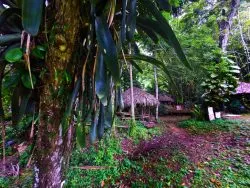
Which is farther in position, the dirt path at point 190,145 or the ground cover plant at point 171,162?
the dirt path at point 190,145

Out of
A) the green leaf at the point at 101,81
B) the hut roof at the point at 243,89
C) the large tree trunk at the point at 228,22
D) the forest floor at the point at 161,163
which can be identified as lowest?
the forest floor at the point at 161,163

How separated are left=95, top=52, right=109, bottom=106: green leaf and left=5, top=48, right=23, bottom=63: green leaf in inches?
12.6

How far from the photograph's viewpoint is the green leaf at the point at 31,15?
28.6 inches

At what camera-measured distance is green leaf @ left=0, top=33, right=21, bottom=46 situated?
3.20 feet

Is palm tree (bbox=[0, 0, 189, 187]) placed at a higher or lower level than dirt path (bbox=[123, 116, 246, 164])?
higher

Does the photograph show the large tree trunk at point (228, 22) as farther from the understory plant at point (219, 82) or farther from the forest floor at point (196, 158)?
the forest floor at point (196, 158)

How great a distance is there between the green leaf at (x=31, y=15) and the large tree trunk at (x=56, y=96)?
0.35ft

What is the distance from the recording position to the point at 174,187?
2.97 metres

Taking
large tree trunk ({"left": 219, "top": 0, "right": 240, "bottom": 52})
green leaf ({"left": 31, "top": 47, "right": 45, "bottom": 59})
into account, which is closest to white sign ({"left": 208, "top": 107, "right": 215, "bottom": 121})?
large tree trunk ({"left": 219, "top": 0, "right": 240, "bottom": 52})

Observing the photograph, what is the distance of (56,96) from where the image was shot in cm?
87

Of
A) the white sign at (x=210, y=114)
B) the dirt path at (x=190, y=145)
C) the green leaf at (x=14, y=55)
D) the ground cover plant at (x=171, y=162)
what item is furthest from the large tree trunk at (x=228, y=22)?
the green leaf at (x=14, y=55)

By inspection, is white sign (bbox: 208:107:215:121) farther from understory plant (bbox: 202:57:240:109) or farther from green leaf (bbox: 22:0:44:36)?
green leaf (bbox: 22:0:44:36)

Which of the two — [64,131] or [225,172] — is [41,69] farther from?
[225,172]

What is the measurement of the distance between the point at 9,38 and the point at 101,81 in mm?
491
